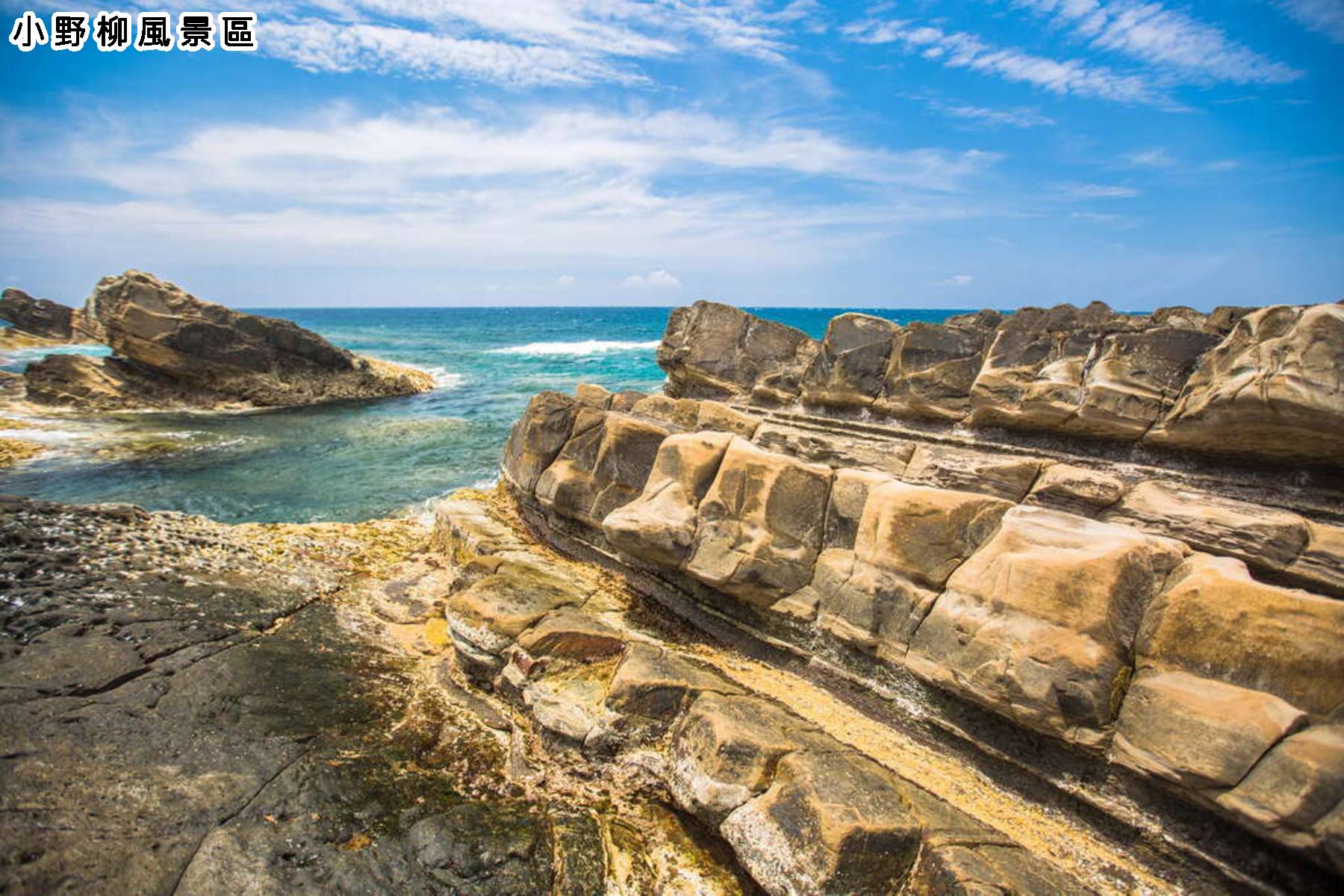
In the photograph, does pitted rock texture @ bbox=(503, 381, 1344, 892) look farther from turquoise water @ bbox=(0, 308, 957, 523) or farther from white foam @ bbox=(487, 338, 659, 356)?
white foam @ bbox=(487, 338, 659, 356)

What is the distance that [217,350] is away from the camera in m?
24.3

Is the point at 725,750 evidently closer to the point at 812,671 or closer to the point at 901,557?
the point at 812,671

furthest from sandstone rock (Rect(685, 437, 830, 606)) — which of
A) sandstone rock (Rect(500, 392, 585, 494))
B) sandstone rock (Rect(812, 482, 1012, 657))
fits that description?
sandstone rock (Rect(500, 392, 585, 494))

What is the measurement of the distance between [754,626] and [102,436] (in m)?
21.3

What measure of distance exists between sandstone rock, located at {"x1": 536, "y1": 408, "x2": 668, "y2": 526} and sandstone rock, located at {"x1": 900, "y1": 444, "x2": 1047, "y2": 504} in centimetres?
323

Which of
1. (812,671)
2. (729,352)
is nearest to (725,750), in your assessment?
(812,671)

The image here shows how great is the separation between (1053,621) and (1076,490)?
1798 millimetres

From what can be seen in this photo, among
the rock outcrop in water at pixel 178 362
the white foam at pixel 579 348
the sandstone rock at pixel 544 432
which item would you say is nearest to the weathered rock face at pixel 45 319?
the rock outcrop in water at pixel 178 362

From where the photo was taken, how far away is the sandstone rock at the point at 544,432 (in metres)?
9.44

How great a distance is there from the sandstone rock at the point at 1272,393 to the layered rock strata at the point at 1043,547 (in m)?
0.02

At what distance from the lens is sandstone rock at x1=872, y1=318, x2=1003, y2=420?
7.63 metres

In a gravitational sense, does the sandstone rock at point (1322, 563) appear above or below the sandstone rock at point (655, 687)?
above

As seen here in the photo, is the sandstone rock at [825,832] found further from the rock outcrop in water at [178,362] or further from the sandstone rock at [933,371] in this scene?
the rock outcrop in water at [178,362]

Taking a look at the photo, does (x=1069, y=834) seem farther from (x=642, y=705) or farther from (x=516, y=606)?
(x=516, y=606)
